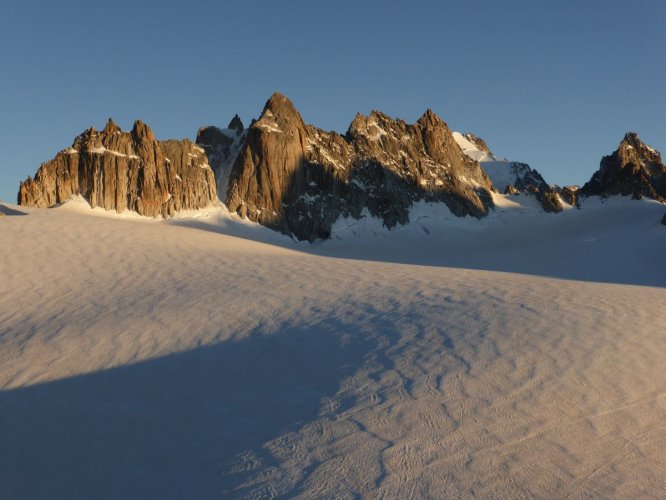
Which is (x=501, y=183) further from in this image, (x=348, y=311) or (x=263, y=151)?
(x=348, y=311)

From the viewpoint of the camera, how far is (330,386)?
32.7 feet

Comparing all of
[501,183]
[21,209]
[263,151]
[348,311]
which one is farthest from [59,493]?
[501,183]

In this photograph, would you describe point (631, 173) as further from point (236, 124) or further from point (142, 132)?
point (142, 132)

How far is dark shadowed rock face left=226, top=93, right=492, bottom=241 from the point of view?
184ft

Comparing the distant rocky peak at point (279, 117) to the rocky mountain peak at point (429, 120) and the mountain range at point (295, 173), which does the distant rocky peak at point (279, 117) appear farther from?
the rocky mountain peak at point (429, 120)

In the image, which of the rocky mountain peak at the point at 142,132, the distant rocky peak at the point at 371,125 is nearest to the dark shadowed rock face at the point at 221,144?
the rocky mountain peak at the point at 142,132

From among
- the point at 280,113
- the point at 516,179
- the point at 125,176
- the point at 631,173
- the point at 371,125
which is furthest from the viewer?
the point at 516,179

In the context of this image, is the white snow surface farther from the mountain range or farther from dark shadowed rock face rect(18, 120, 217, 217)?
dark shadowed rock face rect(18, 120, 217, 217)

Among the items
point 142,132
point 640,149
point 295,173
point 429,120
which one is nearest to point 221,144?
point 295,173

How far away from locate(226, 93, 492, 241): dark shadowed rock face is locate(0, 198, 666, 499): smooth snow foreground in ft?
119

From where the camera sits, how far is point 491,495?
6.92 meters

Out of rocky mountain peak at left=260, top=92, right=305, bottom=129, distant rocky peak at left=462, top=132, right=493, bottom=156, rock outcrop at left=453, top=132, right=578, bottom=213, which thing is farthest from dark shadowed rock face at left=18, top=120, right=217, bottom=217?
distant rocky peak at left=462, top=132, right=493, bottom=156

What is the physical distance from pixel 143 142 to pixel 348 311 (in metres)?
38.6

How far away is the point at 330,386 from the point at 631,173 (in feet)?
267
